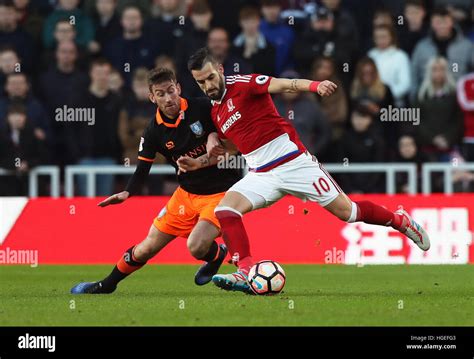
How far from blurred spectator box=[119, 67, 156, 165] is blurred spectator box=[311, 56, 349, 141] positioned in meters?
2.22

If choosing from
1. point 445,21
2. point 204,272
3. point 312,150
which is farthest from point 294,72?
point 204,272

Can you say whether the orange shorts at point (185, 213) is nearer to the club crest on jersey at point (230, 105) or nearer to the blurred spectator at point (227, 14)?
the club crest on jersey at point (230, 105)

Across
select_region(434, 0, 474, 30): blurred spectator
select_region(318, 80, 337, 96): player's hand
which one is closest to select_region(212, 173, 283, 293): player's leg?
select_region(318, 80, 337, 96): player's hand

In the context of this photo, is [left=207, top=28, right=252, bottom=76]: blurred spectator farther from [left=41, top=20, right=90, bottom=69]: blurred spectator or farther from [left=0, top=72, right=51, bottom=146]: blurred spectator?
[left=0, top=72, right=51, bottom=146]: blurred spectator

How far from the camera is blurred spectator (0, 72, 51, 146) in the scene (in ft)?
54.5

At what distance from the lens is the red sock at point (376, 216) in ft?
34.6

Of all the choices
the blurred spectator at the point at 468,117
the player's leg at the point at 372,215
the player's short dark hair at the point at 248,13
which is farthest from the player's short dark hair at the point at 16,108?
the player's leg at the point at 372,215

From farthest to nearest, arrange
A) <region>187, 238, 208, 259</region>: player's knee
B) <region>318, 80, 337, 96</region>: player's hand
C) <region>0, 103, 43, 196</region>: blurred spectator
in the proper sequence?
<region>0, 103, 43, 196</region>: blurred spectator < <region>187, 238, 208, 259</region>: player's knee < <region>318, 80, 337, 96</region>: player's hand

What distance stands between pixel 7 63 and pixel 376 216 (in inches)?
312

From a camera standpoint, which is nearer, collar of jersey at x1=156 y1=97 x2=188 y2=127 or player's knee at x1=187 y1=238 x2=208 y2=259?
player's knee at x1=187 y1=238 x2=208 y2=259

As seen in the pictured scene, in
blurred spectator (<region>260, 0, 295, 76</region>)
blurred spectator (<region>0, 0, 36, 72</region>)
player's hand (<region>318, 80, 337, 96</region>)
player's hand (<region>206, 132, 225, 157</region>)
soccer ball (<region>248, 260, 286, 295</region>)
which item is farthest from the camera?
blurred spectator (<region>0, 0, 36, 72</region>)

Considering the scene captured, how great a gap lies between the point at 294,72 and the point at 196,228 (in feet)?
19.7

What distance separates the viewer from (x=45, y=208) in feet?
49.6

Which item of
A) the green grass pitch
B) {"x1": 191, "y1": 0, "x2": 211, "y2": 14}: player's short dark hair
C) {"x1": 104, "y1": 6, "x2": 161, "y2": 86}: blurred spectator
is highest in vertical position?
{"x1": 191, "y1": 0, "x2": 211, "y2": 14}: player's short dark hair
